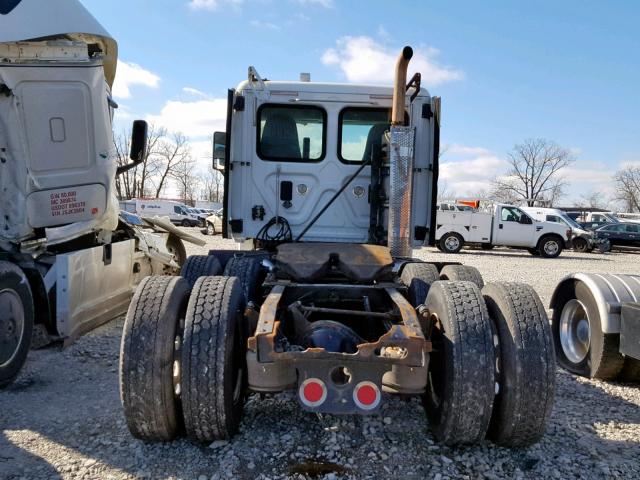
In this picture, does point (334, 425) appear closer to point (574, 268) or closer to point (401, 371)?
point (401, 371)

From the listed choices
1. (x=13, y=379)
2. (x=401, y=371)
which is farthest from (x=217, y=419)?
(x=13, y=379)

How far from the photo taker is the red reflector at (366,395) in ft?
9.43

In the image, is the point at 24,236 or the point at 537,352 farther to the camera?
the point at 24,236

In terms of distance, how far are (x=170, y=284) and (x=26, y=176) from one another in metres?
2.63

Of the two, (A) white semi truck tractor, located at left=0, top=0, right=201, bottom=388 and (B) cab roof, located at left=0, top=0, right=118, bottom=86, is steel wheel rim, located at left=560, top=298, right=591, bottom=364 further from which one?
(B) cab roof, located at left=0, top=0, right=118, bottom=86

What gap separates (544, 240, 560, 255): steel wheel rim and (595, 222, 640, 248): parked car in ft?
Answer: 22.0

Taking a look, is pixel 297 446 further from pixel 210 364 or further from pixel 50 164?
pixel 50 164

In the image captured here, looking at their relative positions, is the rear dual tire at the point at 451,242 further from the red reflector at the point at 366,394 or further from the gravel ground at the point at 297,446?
the red reflector at the point at 366,394

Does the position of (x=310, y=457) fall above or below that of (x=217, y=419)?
below

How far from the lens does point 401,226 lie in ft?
16.5

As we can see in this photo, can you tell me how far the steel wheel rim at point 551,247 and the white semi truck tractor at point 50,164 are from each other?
20.3 m

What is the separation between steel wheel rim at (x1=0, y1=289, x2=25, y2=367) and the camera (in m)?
4.42

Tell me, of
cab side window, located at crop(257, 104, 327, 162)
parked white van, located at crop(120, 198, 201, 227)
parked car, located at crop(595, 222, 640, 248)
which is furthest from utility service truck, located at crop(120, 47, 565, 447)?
parked white van, located at crop(120, 198, 201, 227)

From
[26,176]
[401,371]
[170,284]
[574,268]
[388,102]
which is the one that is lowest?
[574,268]
